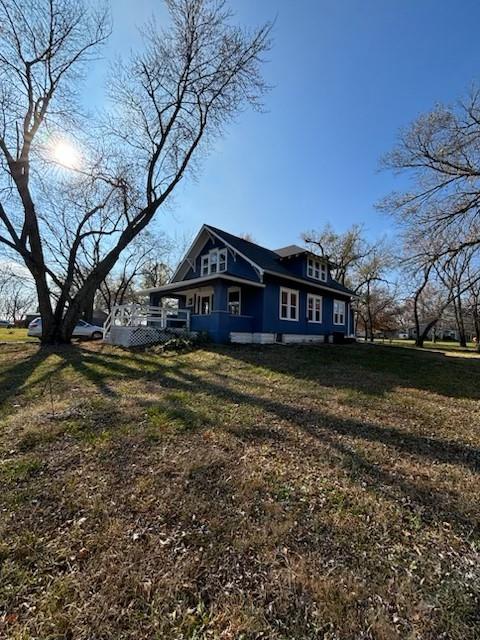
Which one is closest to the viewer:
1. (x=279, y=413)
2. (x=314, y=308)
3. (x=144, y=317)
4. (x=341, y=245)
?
(x=279, y=413)

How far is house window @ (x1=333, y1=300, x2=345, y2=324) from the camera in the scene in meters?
20.4

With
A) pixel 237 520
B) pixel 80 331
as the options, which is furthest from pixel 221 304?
pixel 80 331

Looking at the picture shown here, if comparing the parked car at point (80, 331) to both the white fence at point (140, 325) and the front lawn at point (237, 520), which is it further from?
the front lawn at point (237, 520)

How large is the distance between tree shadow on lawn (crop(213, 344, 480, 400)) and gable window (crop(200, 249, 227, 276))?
5.25 meters

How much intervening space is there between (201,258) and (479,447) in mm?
15650

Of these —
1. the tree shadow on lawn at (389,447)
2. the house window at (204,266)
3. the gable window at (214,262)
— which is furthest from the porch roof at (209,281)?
the tree shadow on lawn at (389,447)

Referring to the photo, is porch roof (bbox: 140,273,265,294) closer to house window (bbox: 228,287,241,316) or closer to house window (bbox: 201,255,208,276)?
house window (bbox: 201,255,208,276)

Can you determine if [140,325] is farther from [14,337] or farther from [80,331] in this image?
[14,337]

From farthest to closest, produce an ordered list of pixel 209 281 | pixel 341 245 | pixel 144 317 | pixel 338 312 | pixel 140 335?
1. pixel 341 245
2. pixel 338 312
3. pixel 144 317
4. pixel 140 335
5. pixel 209 281

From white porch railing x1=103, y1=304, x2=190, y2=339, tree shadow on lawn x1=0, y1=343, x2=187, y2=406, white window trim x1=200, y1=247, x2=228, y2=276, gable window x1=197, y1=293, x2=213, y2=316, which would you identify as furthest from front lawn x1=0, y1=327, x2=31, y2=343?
white window trim x1=200, y1=247, x2=228, y2=276

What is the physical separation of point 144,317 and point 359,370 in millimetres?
9676

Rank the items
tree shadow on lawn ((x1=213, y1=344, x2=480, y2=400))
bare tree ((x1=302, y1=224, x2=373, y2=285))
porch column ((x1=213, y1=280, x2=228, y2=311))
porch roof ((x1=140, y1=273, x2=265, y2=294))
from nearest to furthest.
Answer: tree shadow on lawn ((x1=213, y1=344, x2=480, y2=400)) → porch roof ((x1=140, y1=273, x2=265, y2=294)) → porch column ((x1=213, y1=280, x2=228, y2=311)) → bare tree ((x1=302, y1=224, x2=373, y2=285))

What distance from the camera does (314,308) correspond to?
18.4m

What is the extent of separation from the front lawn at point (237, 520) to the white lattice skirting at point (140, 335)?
27.1 feet
